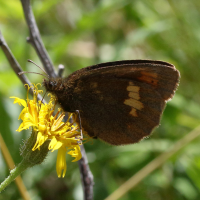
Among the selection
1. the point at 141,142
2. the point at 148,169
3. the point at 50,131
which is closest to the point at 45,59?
the point at 50,131

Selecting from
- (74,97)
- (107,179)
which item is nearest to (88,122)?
(74,97)

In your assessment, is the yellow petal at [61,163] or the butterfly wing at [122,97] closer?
the yellow petal at [61,163]

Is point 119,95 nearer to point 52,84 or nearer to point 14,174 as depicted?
point 52,84

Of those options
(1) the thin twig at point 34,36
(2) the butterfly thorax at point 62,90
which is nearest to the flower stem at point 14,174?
(2) the butterfly thorax at point 62,90

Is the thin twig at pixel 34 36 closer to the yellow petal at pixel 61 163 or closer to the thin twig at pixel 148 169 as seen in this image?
the yellow petal at pixel 61 163

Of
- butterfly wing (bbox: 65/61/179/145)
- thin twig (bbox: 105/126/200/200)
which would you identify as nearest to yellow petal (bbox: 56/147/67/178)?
butterfly wing (bbox: 65/61/179/145)

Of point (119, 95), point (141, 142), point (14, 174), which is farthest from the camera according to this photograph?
point (141, 142)
